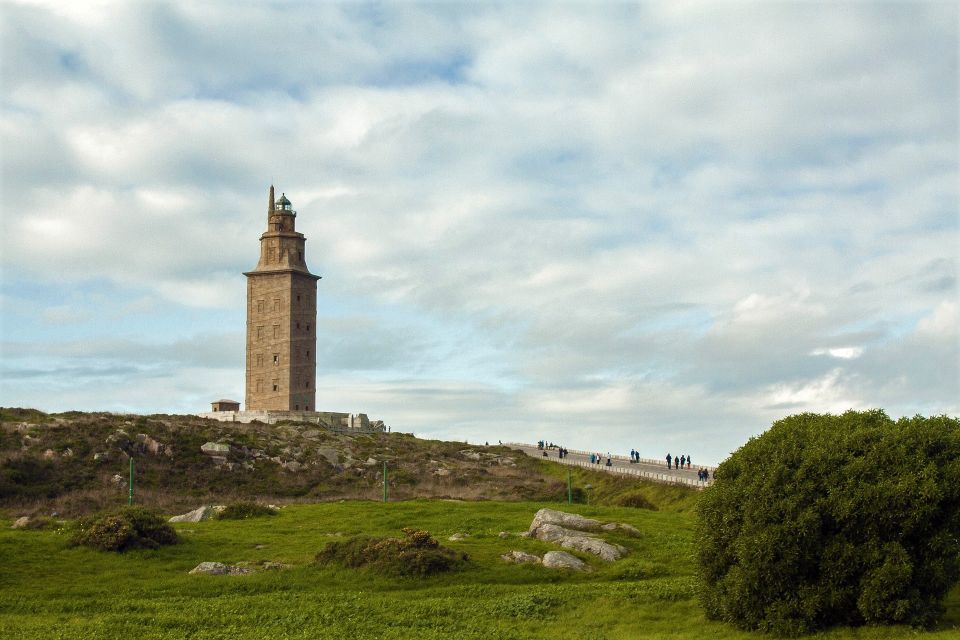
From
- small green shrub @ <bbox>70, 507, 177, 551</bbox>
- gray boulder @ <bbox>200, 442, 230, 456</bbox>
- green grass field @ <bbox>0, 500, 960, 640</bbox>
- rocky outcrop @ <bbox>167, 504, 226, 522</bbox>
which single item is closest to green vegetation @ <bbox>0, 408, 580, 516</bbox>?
gray boulder @ <bbox>200, 442, 230, 456</bbox>

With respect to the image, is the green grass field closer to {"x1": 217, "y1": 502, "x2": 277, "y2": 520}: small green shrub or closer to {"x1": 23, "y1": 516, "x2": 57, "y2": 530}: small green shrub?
{"x1": 23, "y1": 516, "x2": 57, "y2": 530}: small green shrub

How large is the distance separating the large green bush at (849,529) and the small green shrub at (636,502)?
97.3 ft

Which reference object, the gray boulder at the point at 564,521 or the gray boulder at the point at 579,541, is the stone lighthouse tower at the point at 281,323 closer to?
the gray boulder at the point at 564,521

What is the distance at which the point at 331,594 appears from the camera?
94.2 feet

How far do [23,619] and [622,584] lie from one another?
17.2m

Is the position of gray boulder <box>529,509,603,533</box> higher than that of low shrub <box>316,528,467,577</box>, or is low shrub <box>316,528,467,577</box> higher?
gray boulder <box>529,509,603,533</box>

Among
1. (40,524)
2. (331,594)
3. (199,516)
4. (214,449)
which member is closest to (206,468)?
(214,449)

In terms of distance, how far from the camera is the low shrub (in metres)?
31.5

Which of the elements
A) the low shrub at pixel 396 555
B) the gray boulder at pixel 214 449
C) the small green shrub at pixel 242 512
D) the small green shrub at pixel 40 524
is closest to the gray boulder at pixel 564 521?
the low shrub at pixel 396 555

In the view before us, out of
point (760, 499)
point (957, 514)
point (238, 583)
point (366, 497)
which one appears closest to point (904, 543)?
point (957, 514)

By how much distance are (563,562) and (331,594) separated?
8377 millimetres

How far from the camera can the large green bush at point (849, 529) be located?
71.7ft

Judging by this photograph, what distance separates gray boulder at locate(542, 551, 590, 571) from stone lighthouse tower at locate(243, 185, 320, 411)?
71716 millimetres

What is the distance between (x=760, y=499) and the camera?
75.9 ft
